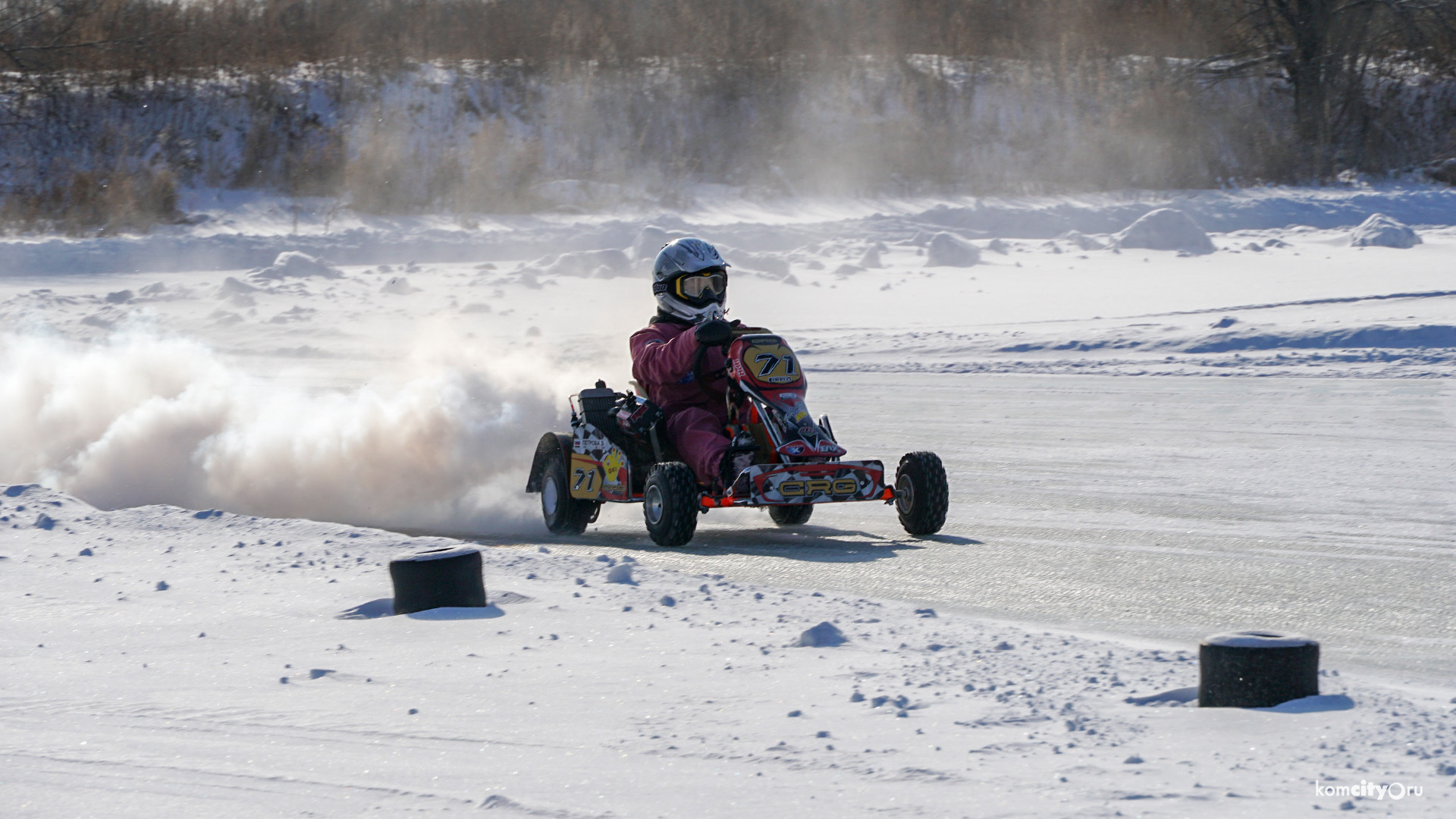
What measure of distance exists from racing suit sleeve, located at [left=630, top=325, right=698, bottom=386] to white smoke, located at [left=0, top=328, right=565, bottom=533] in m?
1.37

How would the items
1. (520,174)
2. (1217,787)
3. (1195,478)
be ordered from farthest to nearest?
(520,174), (1195,478), (1217,787)

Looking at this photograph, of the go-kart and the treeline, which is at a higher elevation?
the treeline

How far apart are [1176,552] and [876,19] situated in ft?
115

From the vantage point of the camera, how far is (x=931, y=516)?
7.77 meters

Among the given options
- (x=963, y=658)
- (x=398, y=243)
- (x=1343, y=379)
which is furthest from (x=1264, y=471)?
(x=398, y=243)

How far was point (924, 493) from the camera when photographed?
7.74 m

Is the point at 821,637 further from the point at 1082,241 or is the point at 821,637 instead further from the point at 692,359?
the point at 1082,241

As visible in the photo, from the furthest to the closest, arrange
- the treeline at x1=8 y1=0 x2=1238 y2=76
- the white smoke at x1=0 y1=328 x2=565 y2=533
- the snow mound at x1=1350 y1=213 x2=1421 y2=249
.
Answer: the treeline at x1=8 y1=0 x2=1238 y2=76, the snow mound at x1=1350 y1=213 x2=1421 y2=249, the white smoke at x1=0 y1=328 x2=565 y2=533

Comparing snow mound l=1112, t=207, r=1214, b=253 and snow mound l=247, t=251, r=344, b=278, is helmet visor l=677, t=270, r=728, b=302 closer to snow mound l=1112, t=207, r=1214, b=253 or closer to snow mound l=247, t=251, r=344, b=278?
snow mound l=247, t=251, r=344, b=278

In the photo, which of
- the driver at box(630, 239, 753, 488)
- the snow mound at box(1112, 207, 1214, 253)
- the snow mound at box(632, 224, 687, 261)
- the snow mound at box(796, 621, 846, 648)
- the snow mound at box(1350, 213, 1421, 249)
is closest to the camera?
the snow mound at box(796, 621, 846, 648)

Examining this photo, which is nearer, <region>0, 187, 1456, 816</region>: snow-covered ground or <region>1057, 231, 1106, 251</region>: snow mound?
<region>0, 187, 1456, 816</region>: snow-covered ground

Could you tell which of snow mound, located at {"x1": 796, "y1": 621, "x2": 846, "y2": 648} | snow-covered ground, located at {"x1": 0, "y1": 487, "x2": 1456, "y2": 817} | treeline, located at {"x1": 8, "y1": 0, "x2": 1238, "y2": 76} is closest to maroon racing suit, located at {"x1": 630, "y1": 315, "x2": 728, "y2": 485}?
snow-covered ground, located at {"x1": 0, "y1": 487, "x2": 1456, "y2": 817}

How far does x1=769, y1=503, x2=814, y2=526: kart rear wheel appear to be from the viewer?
874 cm

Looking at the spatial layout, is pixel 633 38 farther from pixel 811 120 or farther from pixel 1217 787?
pixel 1217 787
